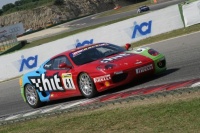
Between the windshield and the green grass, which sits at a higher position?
the windshield

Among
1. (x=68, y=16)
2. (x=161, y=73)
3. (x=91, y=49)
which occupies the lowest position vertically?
(x=68, y=16)

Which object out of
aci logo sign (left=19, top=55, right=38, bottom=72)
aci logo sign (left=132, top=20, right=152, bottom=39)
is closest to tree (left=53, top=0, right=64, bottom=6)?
aci logo sign (left=19, top=55, right=38, bottom=72)

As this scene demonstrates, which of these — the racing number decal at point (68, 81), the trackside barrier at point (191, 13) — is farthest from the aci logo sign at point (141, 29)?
the racing number decal at point (68, 81)

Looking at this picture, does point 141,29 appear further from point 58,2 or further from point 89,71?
point 58,2

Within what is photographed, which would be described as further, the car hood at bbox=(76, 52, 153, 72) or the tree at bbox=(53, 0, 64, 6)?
the tree at bbox=(53, 0, 64, 6)

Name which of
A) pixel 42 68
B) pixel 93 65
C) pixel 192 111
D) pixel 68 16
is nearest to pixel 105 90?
pixel 93 65

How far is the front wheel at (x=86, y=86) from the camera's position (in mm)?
11424

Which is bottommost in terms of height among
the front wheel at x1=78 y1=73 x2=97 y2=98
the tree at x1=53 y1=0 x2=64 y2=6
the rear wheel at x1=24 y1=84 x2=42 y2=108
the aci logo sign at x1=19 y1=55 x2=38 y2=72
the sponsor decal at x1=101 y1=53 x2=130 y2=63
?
the tree at x1=53 y1=0 x2=64 y2=6

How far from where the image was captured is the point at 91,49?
12.4 m

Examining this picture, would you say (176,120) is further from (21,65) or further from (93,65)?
(21,65)

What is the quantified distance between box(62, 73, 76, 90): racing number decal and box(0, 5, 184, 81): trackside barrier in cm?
1221

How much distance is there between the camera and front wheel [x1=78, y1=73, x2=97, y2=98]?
450 inches

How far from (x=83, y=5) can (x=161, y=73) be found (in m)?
102

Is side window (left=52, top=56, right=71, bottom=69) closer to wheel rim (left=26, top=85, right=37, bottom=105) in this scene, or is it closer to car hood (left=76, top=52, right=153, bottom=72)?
car hood (left=76, top=52, right=153, bottom=72)
